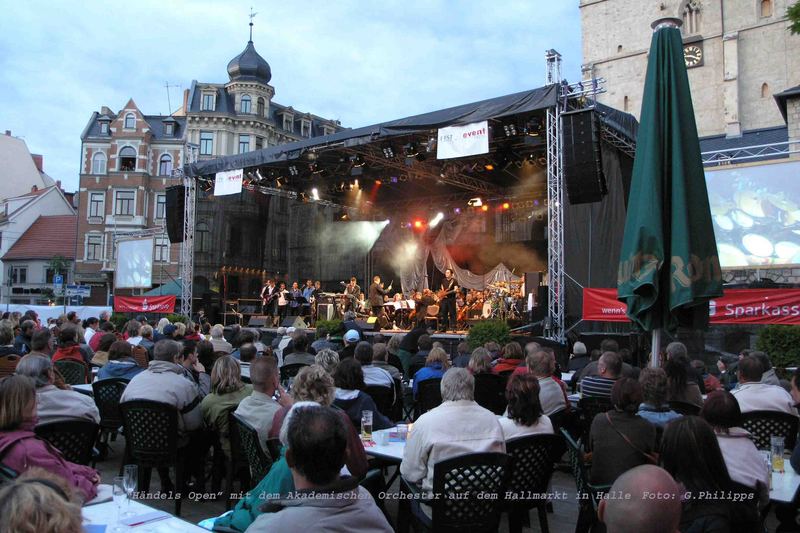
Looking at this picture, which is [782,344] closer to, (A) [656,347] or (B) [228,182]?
(A) [656,347]

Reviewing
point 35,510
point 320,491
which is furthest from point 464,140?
point 35,510

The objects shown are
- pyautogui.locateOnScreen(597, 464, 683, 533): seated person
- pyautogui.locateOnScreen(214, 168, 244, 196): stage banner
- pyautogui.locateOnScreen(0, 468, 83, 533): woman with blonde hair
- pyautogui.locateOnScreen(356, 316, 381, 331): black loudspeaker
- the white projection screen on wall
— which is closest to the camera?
pyautogui.locateOnScreen(0, 468, 83, 533): woman with blonde hair

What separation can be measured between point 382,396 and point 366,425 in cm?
157

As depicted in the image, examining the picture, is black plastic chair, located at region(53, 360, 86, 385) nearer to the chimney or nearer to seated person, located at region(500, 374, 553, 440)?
seated person, located at region(500, 374, 553, 440)

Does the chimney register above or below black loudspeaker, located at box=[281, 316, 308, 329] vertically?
above

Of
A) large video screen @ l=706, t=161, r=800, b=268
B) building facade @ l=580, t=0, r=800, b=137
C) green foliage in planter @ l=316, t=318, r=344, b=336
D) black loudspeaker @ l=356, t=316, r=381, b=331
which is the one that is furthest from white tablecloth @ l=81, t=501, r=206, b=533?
building facade @ l=580, t=0, r=800, b=137

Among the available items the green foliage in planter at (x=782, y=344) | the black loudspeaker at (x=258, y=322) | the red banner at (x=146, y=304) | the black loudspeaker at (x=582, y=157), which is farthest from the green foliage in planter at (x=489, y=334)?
the red banner at (x=146, y=304)

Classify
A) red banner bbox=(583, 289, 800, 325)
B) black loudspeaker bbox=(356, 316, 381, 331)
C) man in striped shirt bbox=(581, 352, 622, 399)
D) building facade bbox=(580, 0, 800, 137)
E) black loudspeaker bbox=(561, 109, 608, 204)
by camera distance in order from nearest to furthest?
man in striped shirt bbox=(581, 352, 622, 399) → red banner bbox=(583, 289, 800, 325) → black loudspeaker bbox=(561, 109, 608, 204) → black loudspeaker bbox=(356, 316, 381, 331) → building facade bbox=(580, 0, 800, 137)

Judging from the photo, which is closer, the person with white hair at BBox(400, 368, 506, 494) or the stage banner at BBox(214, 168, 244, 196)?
the person with white hair at BBox(400, 368, 506, 494)

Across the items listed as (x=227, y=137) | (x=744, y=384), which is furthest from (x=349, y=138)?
(x=227, y=137)

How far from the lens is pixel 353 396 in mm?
4477

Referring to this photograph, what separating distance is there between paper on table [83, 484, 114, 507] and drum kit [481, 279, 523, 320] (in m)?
13.8

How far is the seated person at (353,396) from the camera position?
4.44 metres

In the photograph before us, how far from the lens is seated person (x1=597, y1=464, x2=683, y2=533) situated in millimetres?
1692
